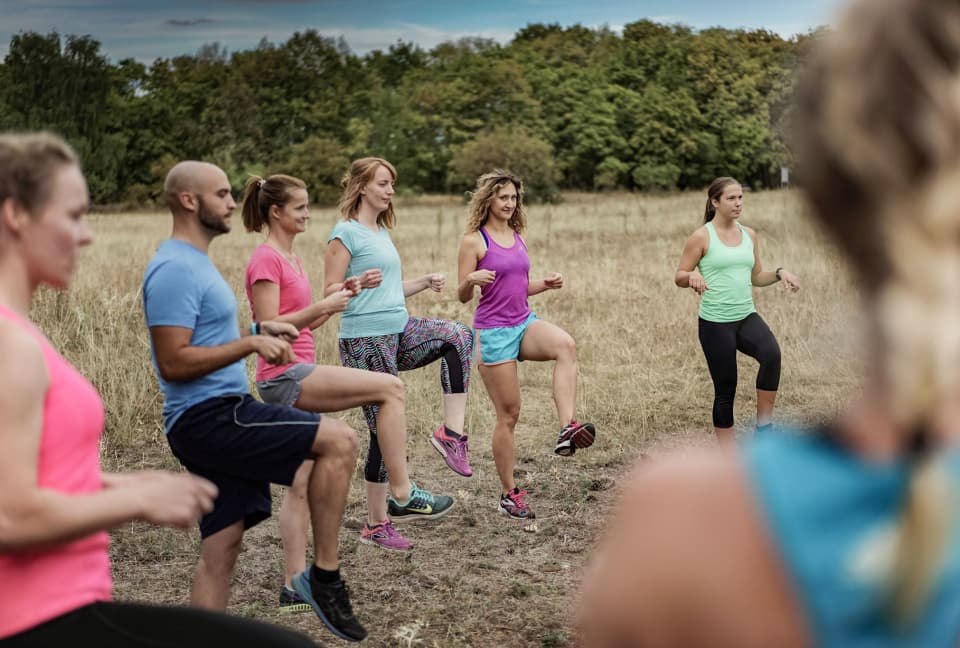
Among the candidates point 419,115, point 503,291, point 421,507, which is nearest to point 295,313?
point 421,507

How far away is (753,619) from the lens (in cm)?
81

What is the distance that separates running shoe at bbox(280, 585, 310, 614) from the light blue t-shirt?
5.33 ft

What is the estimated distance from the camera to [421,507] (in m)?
5.96

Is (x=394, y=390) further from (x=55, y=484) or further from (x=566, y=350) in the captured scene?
(x=55, y=484)

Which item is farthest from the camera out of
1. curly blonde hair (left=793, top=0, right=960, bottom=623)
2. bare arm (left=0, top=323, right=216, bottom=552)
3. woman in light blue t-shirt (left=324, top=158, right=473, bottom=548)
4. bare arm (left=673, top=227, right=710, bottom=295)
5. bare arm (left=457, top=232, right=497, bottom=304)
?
bare arm (left=673, top=227, right=710, bottom=295)

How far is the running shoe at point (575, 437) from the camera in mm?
6113

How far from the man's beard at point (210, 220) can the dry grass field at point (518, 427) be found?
201 centimetres

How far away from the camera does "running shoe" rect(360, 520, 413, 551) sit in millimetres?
5543

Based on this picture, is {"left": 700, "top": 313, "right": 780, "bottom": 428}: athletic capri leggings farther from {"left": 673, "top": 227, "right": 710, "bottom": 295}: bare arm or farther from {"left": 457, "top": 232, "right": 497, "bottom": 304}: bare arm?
{"left": 457, "top": 232, "right": 497, "bottom": 304}: bare arm

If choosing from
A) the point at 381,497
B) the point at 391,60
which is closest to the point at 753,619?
the point at 381,497

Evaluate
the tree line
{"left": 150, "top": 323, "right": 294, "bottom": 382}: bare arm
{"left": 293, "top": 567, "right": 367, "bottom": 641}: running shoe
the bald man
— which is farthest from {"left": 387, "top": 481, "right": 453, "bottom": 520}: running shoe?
the tree line

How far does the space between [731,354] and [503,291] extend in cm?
164

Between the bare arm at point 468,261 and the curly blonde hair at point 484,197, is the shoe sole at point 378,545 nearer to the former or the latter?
the bare arm at point 468,261

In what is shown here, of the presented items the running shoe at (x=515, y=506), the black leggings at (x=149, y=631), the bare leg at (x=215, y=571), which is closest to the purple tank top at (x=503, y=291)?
the running shoe at (x=515, y=506)
